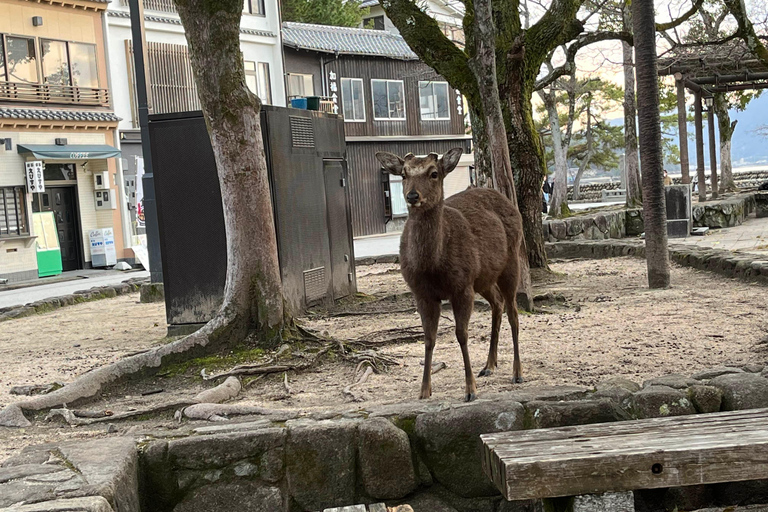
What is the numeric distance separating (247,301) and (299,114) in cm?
363

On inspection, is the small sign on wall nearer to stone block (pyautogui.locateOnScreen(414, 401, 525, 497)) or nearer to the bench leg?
stone block (pyautogui.locateOnScreen(414, 401, 525, 497))

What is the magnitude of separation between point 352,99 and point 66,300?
70.8ft

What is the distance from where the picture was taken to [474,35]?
9.90m

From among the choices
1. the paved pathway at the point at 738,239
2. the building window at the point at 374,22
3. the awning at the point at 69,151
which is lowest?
the paved pathway at the point at 738,239

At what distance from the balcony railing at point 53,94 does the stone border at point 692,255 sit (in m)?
16.3

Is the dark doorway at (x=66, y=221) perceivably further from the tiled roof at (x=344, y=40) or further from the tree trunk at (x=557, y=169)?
the tree trunk at (x=557, y=169)

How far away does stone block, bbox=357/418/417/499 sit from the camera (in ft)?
15.6

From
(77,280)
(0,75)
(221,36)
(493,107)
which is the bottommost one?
(77,280)

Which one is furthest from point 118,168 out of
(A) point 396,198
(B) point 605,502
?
(B) point 605,502

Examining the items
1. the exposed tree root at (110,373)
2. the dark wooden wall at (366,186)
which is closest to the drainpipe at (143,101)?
the exposed tree root at (110,373)

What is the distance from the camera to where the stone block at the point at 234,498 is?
15.5 feet

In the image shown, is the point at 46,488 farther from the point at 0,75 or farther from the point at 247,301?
the point at 0,75

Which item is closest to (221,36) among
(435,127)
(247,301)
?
(247,301)

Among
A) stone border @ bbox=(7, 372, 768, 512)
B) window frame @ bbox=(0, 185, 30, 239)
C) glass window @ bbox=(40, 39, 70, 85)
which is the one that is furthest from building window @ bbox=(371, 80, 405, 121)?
stone border @ bbox=(7, 372, 768, 512)
